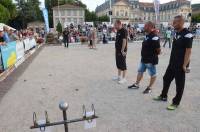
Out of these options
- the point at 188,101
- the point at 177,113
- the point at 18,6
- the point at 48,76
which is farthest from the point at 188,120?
the point at 18,6

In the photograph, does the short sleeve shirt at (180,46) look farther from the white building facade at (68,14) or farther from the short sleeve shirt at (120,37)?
the white building facade at (68,14)

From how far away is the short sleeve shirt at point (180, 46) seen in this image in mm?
5438

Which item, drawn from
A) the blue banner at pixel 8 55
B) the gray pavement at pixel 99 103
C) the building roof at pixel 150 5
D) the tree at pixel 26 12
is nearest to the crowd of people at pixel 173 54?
the gray pavement at pixel 99 103

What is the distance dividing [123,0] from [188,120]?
119555mm

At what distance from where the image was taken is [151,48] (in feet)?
22.4

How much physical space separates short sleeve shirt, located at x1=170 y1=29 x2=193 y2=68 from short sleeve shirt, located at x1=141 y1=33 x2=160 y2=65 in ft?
3.42

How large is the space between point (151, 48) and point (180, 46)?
1307 millimetres

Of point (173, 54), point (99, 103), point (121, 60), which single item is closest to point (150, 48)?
point (173, 54)

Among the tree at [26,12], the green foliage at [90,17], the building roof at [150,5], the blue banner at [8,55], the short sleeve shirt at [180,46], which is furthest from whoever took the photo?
the building roof at [150,5]

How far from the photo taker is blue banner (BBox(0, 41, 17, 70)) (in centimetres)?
1006

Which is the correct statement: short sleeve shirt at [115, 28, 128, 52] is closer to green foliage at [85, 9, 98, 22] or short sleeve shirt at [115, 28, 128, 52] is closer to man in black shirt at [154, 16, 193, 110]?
man in black shirt at [154, 16, 193, 110]

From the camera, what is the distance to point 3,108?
6.11 m

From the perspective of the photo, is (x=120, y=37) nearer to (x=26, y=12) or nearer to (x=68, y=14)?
(x=26, y=12)

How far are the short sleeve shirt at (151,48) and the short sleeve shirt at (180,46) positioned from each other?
104 centimetres
